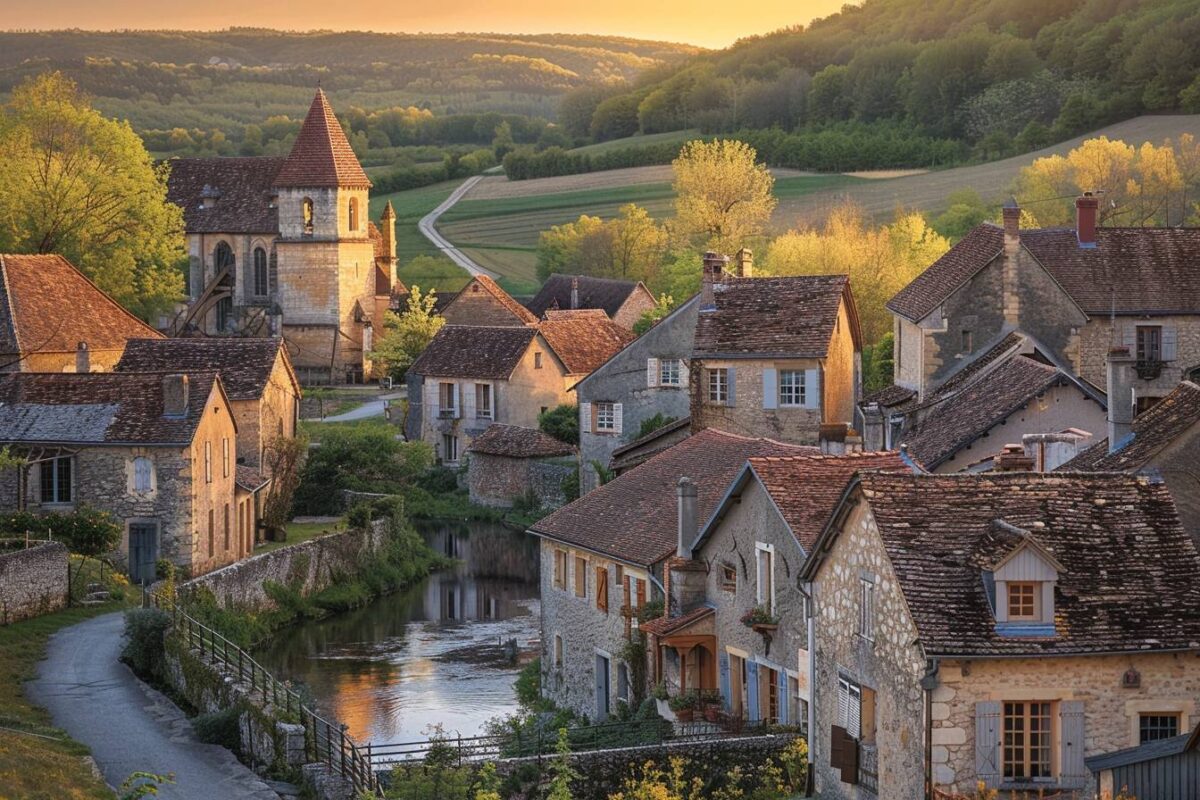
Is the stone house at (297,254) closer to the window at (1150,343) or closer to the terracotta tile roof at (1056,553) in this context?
the window at (1150,343)

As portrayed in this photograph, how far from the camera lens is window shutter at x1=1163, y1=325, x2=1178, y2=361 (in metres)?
55.1

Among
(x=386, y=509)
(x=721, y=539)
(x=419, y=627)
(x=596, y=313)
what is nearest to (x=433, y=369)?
(x=596, y=313)

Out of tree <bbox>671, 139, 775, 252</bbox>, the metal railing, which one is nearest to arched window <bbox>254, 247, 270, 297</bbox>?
tree <bbox>671, 139, 775, 252</bbox>

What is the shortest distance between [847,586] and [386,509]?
3715 centimetres

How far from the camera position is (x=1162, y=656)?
2655 cm

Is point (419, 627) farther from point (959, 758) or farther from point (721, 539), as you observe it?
point (959, 758)

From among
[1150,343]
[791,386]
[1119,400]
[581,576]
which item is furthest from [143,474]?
[1119,400]

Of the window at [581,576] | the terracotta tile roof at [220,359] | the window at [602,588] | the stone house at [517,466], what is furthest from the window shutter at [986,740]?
the stone house at [517,466]

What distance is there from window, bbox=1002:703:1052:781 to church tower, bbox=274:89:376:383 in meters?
82.2

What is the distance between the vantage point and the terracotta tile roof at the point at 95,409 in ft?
179

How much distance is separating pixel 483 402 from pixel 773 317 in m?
26.6

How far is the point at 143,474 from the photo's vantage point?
54562mm

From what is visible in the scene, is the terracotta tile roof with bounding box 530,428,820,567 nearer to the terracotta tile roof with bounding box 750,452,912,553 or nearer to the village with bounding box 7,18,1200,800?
the village with bounding box 7,18,1200,800

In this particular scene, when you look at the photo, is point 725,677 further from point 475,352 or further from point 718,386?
point 475,352
